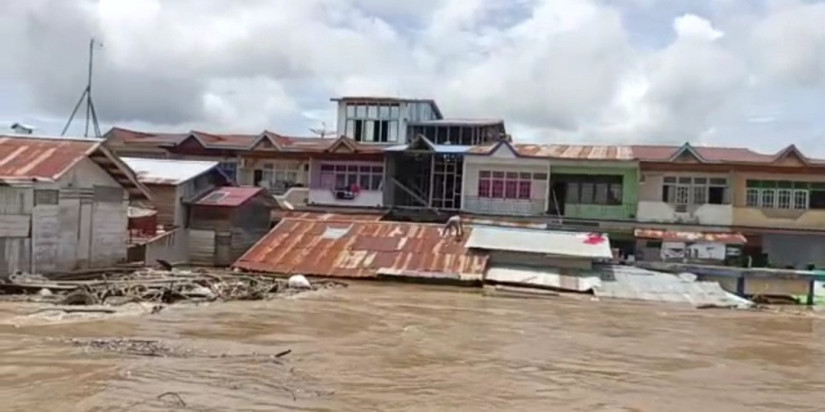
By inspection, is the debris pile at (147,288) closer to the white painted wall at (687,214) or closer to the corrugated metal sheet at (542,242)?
the corrugated metal sheet at (542,242)

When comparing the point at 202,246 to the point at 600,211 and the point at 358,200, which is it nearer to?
the point at 358,200

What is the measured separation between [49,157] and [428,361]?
48.0 feet

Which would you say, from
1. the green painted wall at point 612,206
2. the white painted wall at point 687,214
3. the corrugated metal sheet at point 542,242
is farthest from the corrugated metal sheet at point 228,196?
the white painted wall at point 687,214

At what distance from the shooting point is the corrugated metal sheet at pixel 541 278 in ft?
83.7

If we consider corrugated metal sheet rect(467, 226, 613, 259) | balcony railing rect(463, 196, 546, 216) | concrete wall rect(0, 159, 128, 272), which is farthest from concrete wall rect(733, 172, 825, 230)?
concrete wall rect(0, 159, 128, 272)

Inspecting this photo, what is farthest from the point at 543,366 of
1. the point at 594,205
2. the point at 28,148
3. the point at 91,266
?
the point at 594,205

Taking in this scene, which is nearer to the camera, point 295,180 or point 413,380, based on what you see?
point 413,380

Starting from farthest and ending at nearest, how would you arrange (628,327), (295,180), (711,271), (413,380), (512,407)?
(295,180), (711,271), (628,327), (413,380), (512,407)

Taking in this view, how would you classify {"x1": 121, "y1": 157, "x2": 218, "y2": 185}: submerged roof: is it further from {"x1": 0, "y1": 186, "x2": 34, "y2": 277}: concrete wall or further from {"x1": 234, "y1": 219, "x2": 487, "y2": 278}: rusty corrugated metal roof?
{"x1": 0, "y1": 186, "x2": 34, "y2": 277}: concrete wall

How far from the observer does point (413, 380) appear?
12.6 m

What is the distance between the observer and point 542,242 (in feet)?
92.3

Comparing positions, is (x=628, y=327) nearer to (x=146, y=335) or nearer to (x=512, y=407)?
(x=512, y=407)

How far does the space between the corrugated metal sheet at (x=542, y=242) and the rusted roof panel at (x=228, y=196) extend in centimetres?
840

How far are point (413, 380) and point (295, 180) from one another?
2922cm
